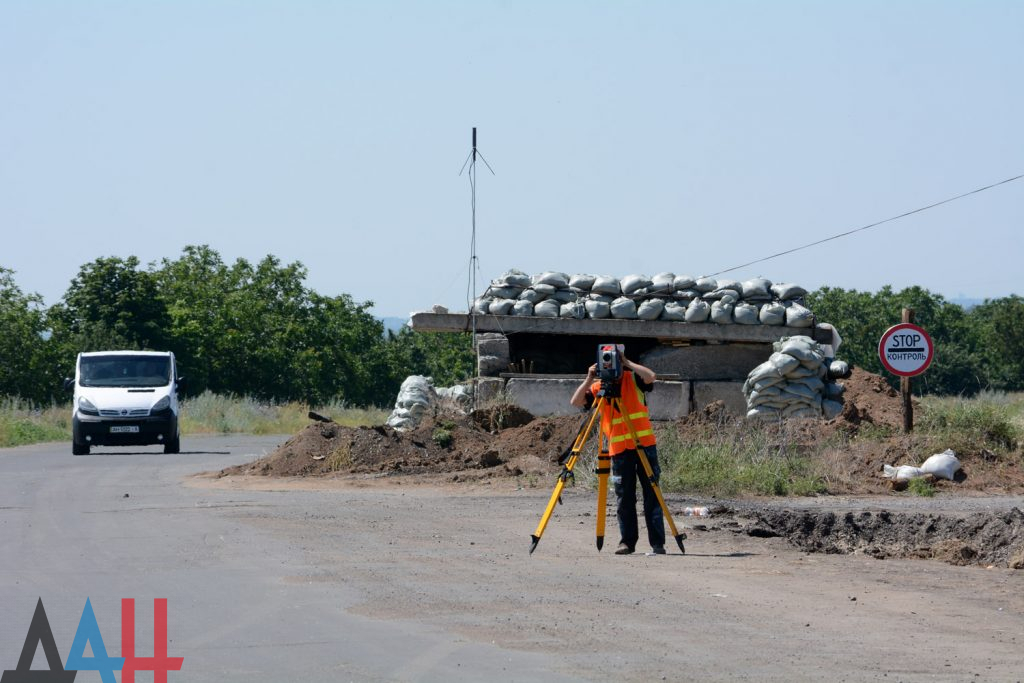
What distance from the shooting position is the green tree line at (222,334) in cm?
5166

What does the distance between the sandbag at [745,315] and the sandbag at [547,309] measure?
3160 mm

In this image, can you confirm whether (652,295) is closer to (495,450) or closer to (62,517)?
(495,450)

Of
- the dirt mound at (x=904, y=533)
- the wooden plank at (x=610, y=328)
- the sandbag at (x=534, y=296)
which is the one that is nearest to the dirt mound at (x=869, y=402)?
the wooden plank at (x=610, y=328)

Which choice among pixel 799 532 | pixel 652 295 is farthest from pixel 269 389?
pixel 799 532

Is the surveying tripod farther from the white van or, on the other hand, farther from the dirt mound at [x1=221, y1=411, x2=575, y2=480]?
the white van

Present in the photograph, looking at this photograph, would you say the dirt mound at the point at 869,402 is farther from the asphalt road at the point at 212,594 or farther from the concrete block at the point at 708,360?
the asphalt road at the point at 212,594

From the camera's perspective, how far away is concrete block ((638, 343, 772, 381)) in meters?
23.4

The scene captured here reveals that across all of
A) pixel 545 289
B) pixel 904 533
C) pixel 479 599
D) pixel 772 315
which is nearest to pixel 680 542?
pixel 904 533

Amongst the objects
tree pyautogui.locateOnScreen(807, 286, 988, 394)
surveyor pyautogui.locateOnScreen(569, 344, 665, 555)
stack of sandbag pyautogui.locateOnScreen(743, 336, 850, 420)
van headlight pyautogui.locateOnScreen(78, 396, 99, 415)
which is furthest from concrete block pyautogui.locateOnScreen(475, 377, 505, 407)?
tree pyautogui.locateOnScreen(807, 286, 988, 394)

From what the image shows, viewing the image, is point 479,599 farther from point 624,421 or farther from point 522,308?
point 522,308

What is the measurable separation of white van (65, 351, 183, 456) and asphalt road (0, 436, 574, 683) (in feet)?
30.8

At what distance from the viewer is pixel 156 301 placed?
5828 centimetres

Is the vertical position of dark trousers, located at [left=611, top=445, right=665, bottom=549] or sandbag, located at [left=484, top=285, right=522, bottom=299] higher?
sandbag, located at [left=484, top=285, right=522, bottom=299]

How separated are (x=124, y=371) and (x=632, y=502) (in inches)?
711
